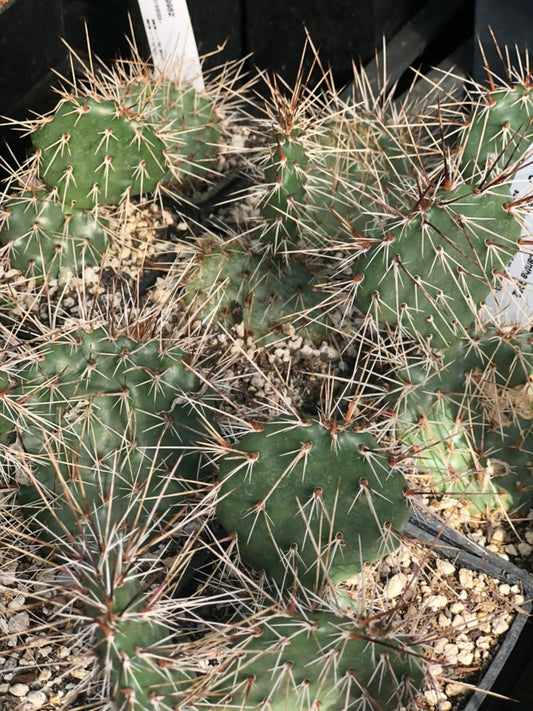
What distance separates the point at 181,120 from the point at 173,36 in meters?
0.28

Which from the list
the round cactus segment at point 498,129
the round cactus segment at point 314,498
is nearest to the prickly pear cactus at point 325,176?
the round cactus segment at point 498,129

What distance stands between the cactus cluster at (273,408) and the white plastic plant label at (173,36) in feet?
0.31

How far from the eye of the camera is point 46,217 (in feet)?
6.15

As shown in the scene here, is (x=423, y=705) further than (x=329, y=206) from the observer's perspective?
No

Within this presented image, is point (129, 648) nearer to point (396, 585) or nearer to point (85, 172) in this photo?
point (396, 585)

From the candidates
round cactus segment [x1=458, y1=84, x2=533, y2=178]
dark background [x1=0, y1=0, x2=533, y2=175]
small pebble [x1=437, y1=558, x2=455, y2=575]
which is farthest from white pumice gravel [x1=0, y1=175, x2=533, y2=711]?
dark background [x1=0, y1=0, x2=533, y2=175]

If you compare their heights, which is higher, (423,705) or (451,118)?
(451,118)

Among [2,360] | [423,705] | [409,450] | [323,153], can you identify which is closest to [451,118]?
[323,153]

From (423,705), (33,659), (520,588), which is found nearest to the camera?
(423,705)

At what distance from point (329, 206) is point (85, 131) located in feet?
1.69

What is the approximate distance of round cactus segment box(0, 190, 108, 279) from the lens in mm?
1873

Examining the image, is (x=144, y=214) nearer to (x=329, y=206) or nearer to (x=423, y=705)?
(x=329, y=206)

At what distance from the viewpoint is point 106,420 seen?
153cm

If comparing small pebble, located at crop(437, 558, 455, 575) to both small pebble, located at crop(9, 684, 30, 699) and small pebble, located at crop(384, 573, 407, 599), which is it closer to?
small pebble, located at crop(384, 573, 407, 599)
